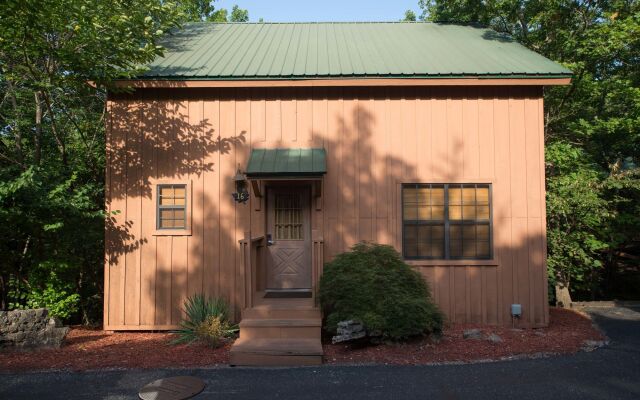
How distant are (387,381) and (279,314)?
7.31 ft

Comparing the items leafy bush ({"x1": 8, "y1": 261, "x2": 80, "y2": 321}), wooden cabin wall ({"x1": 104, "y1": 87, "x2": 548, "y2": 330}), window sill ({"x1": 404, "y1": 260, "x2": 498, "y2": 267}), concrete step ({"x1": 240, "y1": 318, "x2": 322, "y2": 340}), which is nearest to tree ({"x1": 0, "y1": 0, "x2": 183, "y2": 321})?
leafy bush ({"x1": 8, "y1": 261, "x2": 80, "y2": 321})

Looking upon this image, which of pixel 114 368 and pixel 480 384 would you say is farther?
pixel 114 368

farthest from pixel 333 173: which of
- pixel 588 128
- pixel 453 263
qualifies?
pixel 588 128

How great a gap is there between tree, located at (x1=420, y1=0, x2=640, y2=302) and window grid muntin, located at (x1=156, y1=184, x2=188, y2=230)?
8236 mm

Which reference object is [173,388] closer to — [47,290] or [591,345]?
[47,290]

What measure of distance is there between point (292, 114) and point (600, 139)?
9289mm

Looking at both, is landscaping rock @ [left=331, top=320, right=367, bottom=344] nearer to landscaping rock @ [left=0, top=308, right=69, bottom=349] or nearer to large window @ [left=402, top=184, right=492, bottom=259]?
large window @ [left=402, top=184, right=492, bottom=259]

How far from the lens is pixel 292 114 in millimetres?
8359

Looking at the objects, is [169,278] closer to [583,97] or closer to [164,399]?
[164,399]

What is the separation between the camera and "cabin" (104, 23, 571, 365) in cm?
812

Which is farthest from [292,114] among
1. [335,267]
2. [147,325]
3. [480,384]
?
[480,384]

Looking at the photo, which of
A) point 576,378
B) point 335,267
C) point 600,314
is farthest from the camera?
point 600,314

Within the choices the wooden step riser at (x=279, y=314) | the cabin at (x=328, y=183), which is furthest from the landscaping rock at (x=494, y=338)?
the wooden step riser at (x=279, y=314)

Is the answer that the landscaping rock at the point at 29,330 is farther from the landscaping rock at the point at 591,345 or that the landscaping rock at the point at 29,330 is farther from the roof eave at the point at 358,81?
the landscaping rock at the point at 591,345
